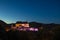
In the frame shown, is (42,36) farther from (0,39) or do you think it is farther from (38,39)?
(0,39)

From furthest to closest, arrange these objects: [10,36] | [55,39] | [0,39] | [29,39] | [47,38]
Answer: [47,38]
[29,39]
[55,39]
[10,36]
[0,39]

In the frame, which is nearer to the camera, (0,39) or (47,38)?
(0,39)

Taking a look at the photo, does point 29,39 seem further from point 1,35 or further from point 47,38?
Answer: point 1,35

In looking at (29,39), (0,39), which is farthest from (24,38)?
(0,39)

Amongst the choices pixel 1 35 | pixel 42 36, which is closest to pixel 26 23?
pixel 42 36

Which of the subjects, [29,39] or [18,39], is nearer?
[18,39]

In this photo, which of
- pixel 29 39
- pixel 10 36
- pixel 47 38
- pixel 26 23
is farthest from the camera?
pixel 26 23

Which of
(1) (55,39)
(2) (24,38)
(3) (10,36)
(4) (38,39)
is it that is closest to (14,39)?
(3) (10,36)

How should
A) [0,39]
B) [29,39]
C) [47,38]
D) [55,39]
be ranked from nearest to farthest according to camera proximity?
[0,39] → [55,39] → [29,39] → [47,38]

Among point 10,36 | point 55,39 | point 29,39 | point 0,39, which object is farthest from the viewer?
point 29,39
